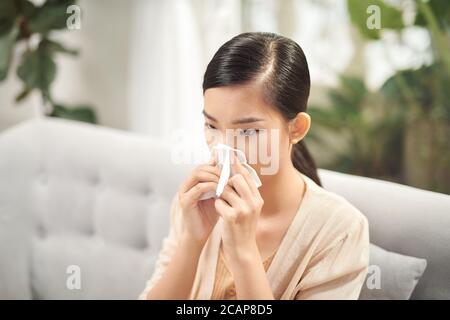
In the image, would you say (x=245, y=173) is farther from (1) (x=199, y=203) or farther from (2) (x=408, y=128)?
(2) (x=408, y=128)

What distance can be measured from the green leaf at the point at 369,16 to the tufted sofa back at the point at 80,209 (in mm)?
581

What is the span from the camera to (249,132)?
860 millimetres

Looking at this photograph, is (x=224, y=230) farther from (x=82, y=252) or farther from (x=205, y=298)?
(x=82, y=252)

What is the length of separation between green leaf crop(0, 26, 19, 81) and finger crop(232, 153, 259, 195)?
3.94 feet

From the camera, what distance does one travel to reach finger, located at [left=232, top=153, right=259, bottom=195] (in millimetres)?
843

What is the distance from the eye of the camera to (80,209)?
1.49 metres

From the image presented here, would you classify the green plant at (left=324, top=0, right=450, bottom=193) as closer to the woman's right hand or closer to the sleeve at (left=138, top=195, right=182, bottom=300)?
the sleeve at (left=138, top=195, right=182, bottom=300)

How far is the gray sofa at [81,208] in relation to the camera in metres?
1.42

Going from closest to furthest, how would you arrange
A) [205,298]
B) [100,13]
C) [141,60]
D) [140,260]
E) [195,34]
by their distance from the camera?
[205,298], [140,260], [195,34], [141,60], [100,13]

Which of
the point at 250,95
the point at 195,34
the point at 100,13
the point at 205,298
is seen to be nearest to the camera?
the point at 250,95

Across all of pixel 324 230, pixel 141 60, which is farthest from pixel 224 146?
pixel 141 60

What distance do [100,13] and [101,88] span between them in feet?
0.94

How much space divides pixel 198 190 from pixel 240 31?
0.79 meters

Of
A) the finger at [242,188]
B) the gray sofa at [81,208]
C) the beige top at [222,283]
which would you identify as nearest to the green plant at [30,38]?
the gray sofa at [81,208]
